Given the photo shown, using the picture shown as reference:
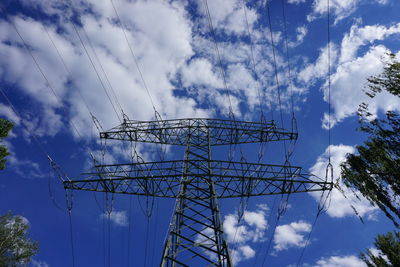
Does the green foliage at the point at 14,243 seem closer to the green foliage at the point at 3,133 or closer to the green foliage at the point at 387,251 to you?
the green foliage at the point at 3,133

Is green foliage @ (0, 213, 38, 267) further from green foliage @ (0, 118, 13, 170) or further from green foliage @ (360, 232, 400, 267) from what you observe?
green foliage @ (360, 232, 400, 267)

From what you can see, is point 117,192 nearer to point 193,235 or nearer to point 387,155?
point 193,235

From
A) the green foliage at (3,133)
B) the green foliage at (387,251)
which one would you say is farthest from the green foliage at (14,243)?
the green foliage at (387,251)

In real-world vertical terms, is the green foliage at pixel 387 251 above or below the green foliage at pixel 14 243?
below

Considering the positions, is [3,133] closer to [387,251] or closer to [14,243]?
[14,243]

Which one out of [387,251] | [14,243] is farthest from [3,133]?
[387,251]

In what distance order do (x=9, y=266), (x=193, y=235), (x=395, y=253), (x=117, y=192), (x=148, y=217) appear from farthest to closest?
(x=9, y=266) → (x=395, y=253) → (x=148, y=217) → (x=117, y=192) → (x=193, y=235)

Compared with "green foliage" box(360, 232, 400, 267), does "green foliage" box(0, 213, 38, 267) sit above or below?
above

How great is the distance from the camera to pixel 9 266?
18062 mm

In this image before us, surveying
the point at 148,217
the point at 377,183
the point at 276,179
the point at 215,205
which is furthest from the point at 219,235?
the point at 377,183

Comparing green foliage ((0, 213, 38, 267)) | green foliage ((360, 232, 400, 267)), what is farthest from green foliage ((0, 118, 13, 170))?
green foliage ((360, 232, 400, 267))

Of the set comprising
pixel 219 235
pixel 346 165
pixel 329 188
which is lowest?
pixel 219 235

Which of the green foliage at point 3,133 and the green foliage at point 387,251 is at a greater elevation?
the green foliage at point 3,133

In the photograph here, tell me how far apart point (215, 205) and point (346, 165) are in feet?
23.5
